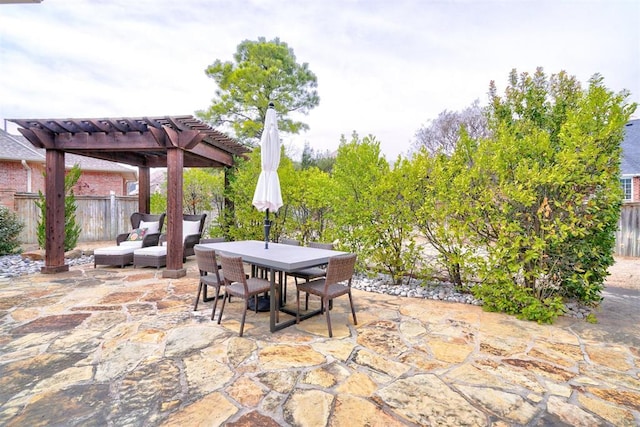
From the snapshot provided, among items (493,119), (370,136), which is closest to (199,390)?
(370,136)

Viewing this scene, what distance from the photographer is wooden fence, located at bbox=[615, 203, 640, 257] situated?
27.1 feet

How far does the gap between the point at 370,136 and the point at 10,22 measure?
24.3ft

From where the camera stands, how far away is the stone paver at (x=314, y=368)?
6.52 feet

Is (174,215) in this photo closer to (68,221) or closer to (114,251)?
(114,251)

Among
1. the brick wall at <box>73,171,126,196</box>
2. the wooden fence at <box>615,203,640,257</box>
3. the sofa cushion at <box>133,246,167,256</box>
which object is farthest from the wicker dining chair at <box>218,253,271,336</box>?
the brick wall at <box>73,171,126,196</box>

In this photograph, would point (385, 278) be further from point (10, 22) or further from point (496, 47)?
point (10, 22)

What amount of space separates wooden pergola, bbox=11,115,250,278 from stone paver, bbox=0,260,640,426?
6.89ft

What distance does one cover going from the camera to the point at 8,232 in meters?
7.87

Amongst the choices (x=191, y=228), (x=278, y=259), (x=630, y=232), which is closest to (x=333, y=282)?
(x=278, y=259)

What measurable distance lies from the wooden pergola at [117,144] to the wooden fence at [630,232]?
10.6 meters

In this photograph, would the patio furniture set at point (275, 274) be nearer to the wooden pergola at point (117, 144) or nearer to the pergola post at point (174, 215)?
the pergola post at point (174, 215)

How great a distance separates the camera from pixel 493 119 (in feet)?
16.1

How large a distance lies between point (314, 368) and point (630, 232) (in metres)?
10.3

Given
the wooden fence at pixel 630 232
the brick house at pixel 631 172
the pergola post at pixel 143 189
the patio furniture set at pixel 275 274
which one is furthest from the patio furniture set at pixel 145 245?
Result: the brick house at pixel 631 172
